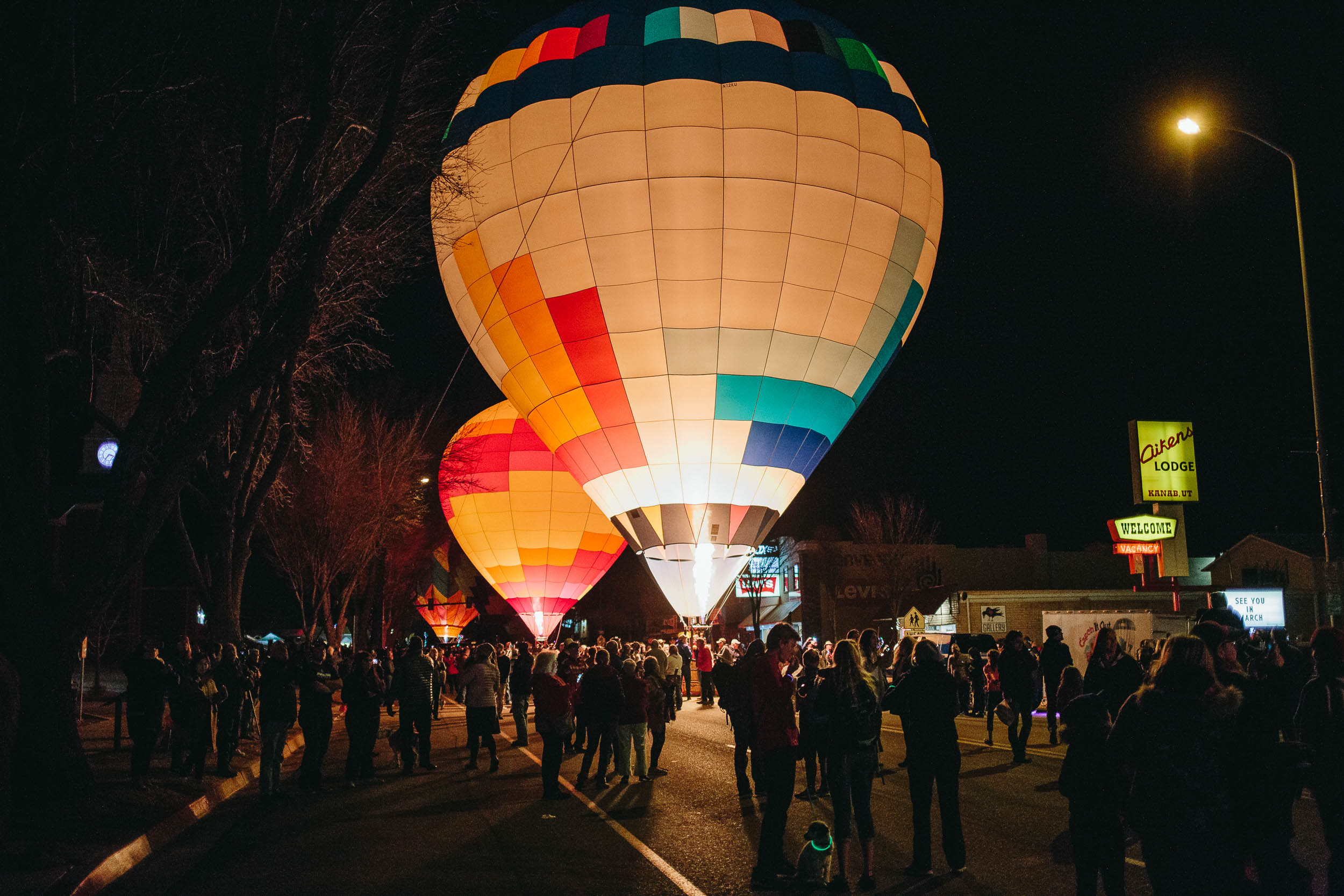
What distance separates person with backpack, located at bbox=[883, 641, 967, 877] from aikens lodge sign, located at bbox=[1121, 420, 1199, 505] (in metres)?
26.0

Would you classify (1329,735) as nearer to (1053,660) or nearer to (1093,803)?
(1093,803)

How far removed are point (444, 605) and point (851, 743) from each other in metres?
58.0

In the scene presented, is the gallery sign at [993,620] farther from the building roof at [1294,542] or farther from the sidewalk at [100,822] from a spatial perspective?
the sidewalk at [100,822]

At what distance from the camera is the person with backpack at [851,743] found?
268 inches

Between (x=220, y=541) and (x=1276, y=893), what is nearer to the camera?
(x=1276, y=893)

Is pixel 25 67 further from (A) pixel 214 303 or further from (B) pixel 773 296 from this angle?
(B) pixel 773 296

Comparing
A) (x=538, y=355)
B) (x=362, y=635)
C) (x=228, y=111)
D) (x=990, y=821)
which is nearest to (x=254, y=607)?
(x=362, y=635)

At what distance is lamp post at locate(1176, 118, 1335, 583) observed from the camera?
550 inches

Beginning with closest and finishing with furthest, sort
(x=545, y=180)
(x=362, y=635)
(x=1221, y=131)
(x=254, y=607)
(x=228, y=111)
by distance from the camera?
(x=228, y=111) < (x=1221, y=131) < (x=545, y=180) < (x=362, y=635) < (x=254, y=607)

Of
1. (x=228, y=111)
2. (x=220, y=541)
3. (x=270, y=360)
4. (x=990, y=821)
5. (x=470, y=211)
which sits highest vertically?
(x=470, y=211)

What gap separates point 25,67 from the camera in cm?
905

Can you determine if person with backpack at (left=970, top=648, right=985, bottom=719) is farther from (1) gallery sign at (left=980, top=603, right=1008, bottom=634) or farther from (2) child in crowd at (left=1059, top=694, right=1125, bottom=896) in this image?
(1) gallery sign at (left=980, top=603, right=1008, bottom=634)

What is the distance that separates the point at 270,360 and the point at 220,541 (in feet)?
25.0

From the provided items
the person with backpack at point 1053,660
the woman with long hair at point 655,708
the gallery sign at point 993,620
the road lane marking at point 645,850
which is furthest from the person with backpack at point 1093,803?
the gallery sign at point 993,620
